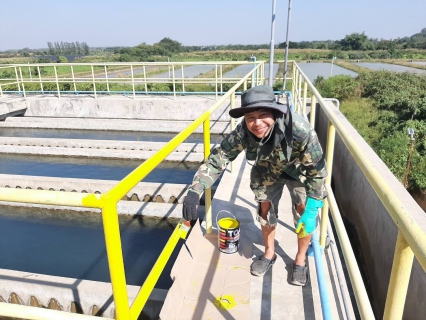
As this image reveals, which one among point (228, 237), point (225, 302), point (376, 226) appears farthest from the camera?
point (376, 226)

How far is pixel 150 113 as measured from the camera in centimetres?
1025

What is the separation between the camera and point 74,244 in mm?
4887

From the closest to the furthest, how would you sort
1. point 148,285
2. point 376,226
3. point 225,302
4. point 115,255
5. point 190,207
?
1. point 115,255
2. point 148,285
3. point 190,207
4. point 225,302
5. point 376,226

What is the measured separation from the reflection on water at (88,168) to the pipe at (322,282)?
14.2 feet

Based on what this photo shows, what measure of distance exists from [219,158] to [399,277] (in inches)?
53.7

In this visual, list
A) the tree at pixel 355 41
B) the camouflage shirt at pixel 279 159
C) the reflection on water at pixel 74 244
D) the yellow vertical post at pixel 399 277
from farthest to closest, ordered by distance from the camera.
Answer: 1. the tree at pixel 355 41
2. the reflection on water at pixel 74 244
3. the camouflage shirt at pixel 279 159
4. the yellow vertical post at pixel 399 277

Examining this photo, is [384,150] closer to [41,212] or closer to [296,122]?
[296,122]

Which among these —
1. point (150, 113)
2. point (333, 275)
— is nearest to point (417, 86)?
point (150, 113)

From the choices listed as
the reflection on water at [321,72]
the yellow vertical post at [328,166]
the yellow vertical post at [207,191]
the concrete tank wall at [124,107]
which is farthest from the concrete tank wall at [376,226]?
the reflection on water at [321,72]

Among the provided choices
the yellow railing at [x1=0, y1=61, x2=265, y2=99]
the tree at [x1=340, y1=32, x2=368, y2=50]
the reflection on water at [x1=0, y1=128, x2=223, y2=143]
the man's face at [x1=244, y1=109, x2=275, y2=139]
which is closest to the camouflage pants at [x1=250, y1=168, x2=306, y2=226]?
the man's face at [x1=244, y1=109, x2=275, y2=139]

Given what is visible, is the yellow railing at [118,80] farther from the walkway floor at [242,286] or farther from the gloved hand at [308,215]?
the gloved hand at [308,215]

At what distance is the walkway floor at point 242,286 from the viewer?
7.33 feet

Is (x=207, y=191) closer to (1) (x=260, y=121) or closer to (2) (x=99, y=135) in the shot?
(1) (x=260, y=121)

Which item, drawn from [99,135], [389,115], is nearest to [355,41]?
[389,115]
